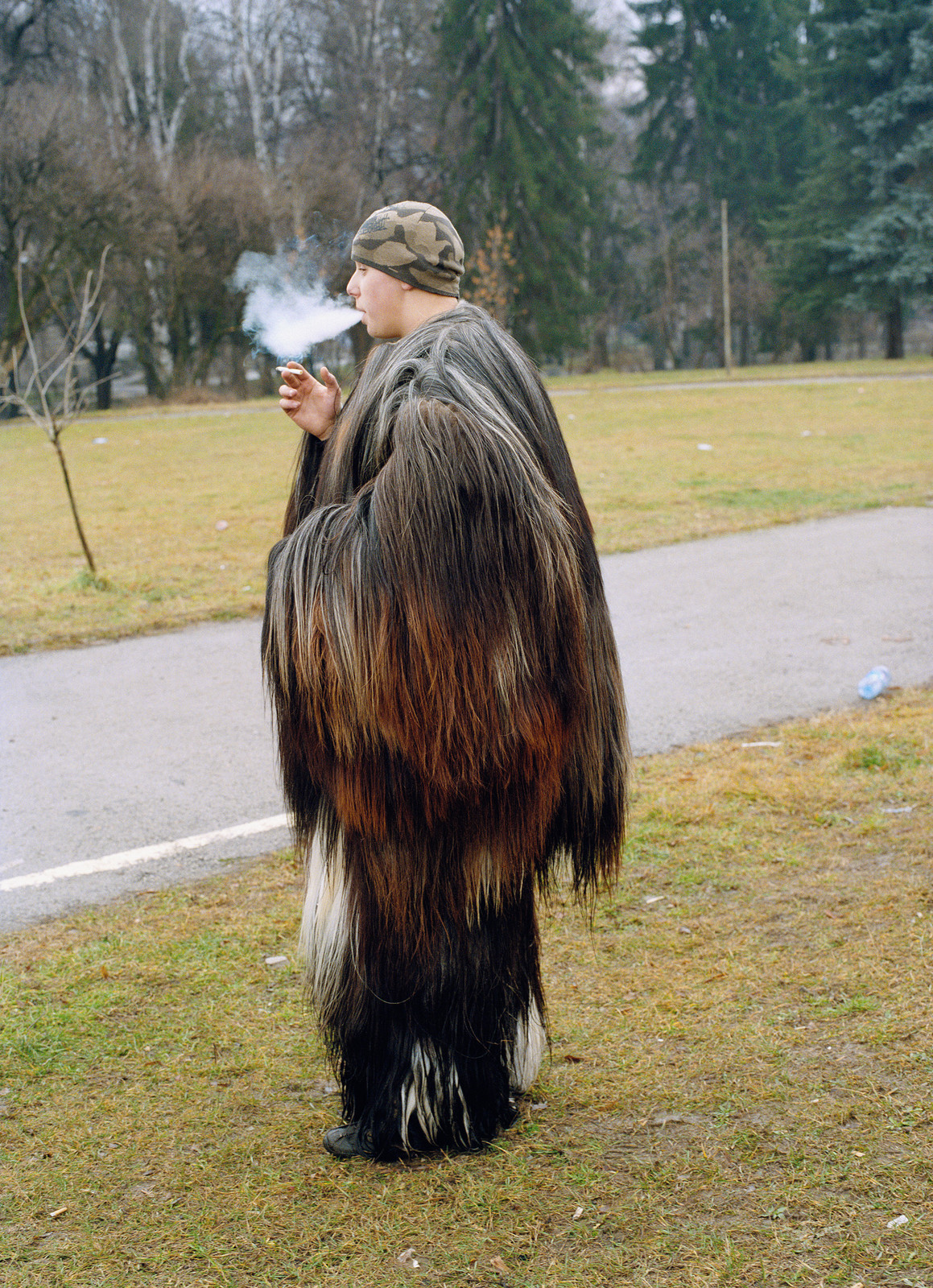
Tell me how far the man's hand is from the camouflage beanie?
0.85 feet

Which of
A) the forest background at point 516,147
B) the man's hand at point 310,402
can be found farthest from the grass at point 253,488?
the forest background at point 516,147

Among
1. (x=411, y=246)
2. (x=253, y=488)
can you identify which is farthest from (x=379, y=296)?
(x=253, y=488)

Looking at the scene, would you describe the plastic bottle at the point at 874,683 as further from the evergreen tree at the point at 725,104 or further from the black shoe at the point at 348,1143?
the evergreen tree at the point at 725,104

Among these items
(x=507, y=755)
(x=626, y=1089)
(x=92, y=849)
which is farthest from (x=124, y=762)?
(x=507, y=755)

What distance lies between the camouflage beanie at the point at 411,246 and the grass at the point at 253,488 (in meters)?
5.68

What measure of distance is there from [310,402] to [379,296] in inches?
10.4

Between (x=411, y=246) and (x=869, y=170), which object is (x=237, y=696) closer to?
(x=411, y=246)

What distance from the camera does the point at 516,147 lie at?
3925 cm

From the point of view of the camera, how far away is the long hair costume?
215cm

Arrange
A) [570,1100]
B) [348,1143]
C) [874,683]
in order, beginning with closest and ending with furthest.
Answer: [348,1143] < [570,1100] < [874,683]

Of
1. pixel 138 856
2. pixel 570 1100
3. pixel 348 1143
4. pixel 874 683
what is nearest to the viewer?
pixel 348 1143

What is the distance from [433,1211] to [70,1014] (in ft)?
4.40

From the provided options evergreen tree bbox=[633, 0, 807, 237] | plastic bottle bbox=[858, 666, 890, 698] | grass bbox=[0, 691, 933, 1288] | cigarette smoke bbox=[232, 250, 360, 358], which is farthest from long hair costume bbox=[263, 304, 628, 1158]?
evergreen tree bbox=[633, 0, 807, 237]

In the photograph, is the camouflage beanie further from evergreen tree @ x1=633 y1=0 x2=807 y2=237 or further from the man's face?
evergreen tree @ x1=633 y1=0 x2=807 y2=237
